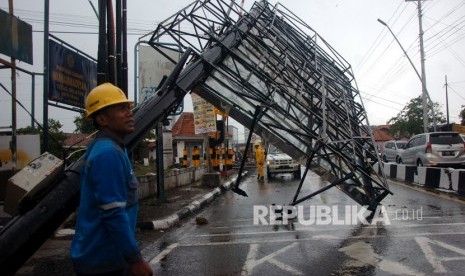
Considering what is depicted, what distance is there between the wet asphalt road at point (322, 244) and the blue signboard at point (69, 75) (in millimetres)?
3249

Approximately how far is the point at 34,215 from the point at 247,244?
3407mm

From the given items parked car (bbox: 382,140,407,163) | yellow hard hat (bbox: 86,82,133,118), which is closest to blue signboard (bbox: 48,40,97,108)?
yellow hard hat (bbox: 86,82,133,118)

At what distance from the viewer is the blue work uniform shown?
242 centimetres

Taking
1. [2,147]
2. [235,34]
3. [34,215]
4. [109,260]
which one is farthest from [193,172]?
[109,260]

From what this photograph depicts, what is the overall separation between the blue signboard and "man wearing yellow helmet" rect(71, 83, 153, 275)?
533 centimetres

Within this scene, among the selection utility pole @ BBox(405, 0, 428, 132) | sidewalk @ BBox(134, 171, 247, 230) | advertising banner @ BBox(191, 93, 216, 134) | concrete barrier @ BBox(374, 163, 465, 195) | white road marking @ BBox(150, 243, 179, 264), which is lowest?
white road marking @ BBox(150, 243, 179, 264)

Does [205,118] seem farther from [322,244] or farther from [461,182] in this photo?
[322,244]

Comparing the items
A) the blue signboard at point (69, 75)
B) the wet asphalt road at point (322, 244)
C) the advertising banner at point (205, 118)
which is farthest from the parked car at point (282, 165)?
the blue signboard at point (69, 75)

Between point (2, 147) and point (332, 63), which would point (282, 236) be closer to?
point (2, 147)

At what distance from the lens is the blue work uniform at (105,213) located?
7.95 feet

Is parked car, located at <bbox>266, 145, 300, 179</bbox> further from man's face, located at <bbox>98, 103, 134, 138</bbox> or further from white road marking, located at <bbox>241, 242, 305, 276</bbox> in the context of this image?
man's face, located at <bbox>98, 103, 134, 138</bbox>

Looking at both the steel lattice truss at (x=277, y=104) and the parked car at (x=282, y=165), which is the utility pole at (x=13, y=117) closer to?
the steel lattice truss at (x=277, y=104)

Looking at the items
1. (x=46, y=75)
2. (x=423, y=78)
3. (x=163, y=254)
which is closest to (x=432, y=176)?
(x=163, y=254)

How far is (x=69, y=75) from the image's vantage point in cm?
812
